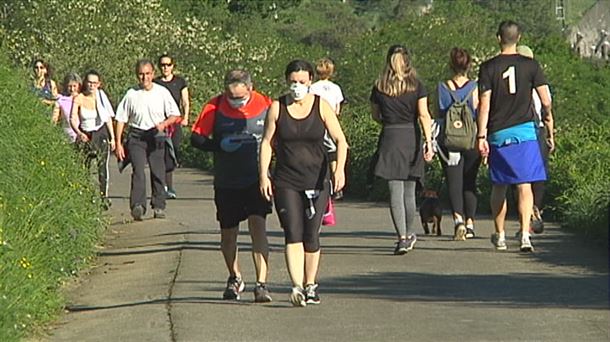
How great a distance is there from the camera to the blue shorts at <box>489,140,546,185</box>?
1279 cm

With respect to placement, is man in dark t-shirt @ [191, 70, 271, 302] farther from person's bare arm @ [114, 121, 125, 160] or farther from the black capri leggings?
person's bare arm @ [114, 121, 125, 160]

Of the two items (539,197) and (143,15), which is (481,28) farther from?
(539,197)

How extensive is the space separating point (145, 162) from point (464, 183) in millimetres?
3615

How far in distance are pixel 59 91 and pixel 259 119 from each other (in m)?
7.92

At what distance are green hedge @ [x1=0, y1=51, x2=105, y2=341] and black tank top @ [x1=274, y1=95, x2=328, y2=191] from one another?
1.73 meters

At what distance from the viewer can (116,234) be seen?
15.2 metres

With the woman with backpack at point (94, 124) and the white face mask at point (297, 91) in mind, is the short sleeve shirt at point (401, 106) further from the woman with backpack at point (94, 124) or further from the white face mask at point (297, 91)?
the woman with backpack at point (94, 124)

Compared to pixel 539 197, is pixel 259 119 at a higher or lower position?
higher

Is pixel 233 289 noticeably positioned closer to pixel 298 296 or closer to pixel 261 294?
pixel 261 294

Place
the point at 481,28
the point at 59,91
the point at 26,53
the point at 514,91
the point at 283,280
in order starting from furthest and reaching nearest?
1. the point at 481,28
2. the point at 26,53
3. the point at 59,91
4. the point at 514,91
5. the point at 283,280

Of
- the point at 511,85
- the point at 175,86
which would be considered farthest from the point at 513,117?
the point at 175,86

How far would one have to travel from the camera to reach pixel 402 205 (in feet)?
43.0

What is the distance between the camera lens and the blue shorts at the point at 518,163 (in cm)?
1279

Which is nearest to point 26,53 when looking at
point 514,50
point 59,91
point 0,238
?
point 59,91
